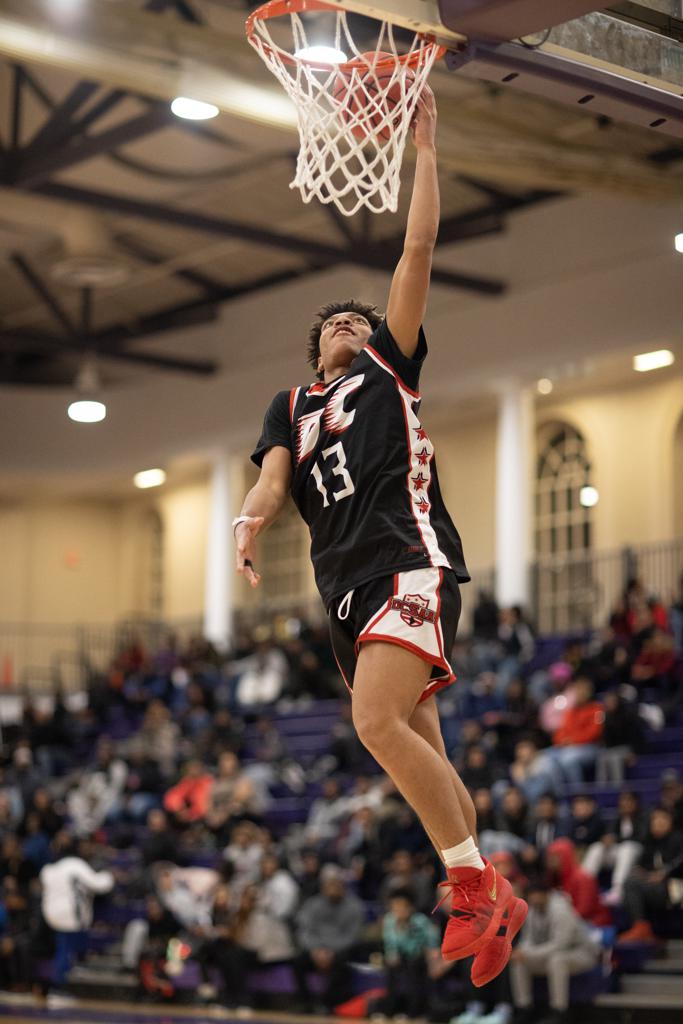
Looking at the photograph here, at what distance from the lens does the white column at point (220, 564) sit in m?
26.0

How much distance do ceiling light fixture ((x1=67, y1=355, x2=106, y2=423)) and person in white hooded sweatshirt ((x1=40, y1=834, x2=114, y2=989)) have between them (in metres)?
5.41

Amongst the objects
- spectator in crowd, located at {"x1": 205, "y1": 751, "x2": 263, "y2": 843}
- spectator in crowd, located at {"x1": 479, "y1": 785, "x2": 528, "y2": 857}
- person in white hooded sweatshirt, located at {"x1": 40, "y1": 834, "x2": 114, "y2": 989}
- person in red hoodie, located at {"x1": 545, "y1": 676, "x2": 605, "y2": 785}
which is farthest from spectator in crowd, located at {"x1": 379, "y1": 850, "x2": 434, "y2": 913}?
person in white hooded sweatshirt, located at {"x1": 40, "y1": 834, "x2": 114, "y2": 989}

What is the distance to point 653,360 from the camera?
21.0 metres

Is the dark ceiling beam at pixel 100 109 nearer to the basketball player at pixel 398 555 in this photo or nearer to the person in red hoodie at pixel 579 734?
the person in red hoodie at pixel 579 734

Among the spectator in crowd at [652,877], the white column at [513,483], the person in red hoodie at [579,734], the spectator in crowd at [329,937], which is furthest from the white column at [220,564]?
the spectator in crowd at [652,877]

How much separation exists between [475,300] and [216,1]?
7.49 meters

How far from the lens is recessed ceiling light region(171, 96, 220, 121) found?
45.3 feet

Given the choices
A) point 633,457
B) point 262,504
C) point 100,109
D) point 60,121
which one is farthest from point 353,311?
point 633,457

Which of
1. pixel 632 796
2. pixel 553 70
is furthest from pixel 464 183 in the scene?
pixel 553 70

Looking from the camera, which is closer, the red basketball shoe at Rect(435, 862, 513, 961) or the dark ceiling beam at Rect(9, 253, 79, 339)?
the red basketball shoe at Rect(435, 862, 513, 961)

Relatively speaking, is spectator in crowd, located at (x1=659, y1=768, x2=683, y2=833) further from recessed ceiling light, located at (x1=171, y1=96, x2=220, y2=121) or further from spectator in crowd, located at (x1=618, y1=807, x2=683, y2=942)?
recessed ceiling light, located at (x1=171, y1=96, x2=220, y2=121)

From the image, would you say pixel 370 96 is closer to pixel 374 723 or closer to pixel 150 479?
pixel 374 723

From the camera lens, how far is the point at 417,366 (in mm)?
4988

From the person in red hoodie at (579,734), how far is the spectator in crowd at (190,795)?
452cm
